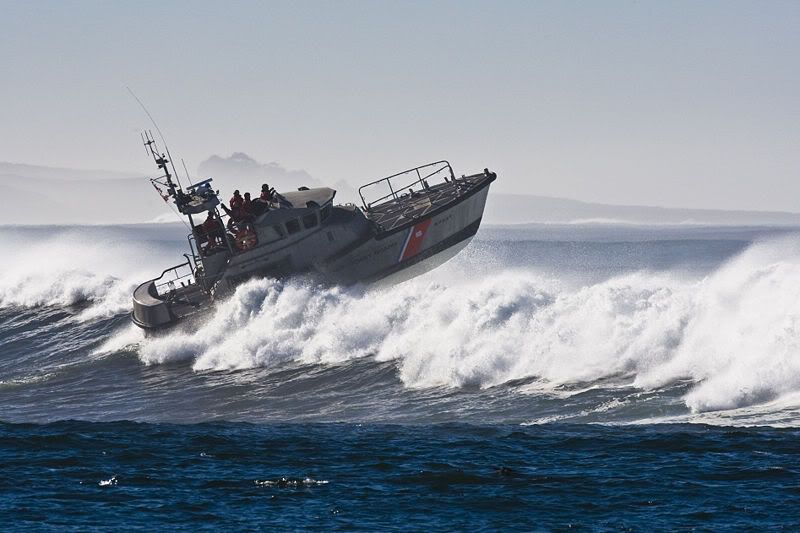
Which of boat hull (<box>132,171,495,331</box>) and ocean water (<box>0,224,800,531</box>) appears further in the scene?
boat hull (<box>132,171,495,331</box>)

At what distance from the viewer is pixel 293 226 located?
32.8 meters

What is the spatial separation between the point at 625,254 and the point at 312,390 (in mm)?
63049

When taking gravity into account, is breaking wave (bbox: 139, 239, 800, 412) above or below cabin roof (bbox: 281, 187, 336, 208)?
below

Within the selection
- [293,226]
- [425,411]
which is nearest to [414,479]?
[425,411]

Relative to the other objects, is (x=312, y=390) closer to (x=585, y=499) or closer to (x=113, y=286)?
(x=585, y=499)

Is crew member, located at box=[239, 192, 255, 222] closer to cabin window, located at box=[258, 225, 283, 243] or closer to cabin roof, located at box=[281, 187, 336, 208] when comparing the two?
cabin window, located at box=[258, 225, 283, 243]

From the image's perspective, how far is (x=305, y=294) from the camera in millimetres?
32906

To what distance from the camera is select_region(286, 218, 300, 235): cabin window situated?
107ft

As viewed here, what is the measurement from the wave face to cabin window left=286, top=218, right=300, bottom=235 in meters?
1.69

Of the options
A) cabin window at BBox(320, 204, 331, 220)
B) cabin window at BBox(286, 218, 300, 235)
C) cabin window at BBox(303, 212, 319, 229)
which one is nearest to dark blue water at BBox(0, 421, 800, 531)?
cabin window at BBox(286, 218, 300, 235)

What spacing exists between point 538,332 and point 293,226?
30.6 feet

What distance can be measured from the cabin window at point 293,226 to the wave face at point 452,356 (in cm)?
169

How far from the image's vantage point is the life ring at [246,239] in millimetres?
32759

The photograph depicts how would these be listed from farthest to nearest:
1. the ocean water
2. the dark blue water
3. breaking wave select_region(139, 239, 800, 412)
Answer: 1. breaking wave select_region(139, 239, 800, 412)
2. the ocean water
3. the dark blue water
